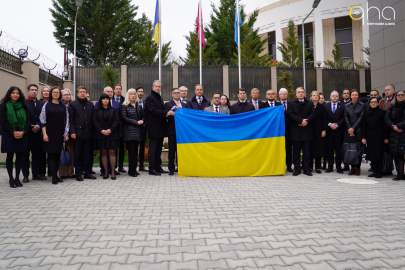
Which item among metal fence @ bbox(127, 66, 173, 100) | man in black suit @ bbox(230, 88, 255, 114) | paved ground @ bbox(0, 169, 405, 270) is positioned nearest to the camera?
paved ground @ bbox(0, 169, 405, 270)

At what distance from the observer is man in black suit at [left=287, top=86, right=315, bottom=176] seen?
8.66 metres

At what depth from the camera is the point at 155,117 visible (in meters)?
8.81

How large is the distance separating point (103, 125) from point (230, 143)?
11.0ft

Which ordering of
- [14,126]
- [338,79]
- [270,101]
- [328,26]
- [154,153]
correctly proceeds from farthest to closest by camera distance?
1. [328,26]
2. [338,79]
3. [270,101]
4. [154,153]
5. [14,126]

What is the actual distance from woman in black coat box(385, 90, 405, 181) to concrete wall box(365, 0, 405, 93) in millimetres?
8540

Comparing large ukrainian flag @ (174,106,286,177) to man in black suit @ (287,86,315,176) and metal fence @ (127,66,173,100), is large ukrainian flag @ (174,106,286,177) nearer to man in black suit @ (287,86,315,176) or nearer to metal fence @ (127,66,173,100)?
man in black suit @ (287,86,315,176)

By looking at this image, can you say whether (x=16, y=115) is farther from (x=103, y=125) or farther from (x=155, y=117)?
(x=155, y=117)

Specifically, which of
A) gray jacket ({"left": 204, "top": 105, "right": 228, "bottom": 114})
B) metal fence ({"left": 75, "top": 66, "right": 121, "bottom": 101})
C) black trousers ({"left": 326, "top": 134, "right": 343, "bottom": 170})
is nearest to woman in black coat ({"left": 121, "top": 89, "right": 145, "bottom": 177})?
gray jacket ({"left": 204, "top": 105, "right": 228, "bottom": 114})

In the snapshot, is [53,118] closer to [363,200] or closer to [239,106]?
[239,106]

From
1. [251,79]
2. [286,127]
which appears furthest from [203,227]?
[251,79]

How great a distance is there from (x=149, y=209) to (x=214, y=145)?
12.5 feet

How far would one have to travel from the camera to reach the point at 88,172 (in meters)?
8.23

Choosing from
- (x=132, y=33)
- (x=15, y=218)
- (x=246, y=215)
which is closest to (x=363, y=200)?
(x=246, y=215)

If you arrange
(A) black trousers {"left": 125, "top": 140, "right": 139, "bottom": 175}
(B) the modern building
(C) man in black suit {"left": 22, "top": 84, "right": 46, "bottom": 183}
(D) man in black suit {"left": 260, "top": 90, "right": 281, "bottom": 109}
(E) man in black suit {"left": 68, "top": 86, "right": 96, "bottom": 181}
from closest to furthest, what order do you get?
(C) man in black suit {"left": 22, "top": 84, "right": 46, "bottom": 183} → (E) man in black suit {"left": 68, "top": 86, "right": 96, "bottom": 181} → (A) black trousers {"left": 125, "top": 140, "right": 139, "bottom": 175} → (D) man in black suit {"left": 260, "top": 90, "right": 281, "bottom": 109} → (B) the modern building
